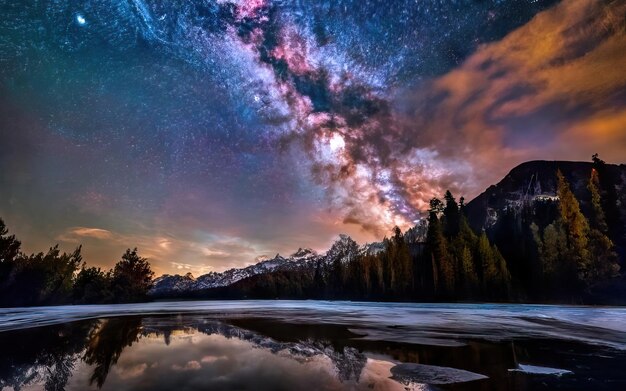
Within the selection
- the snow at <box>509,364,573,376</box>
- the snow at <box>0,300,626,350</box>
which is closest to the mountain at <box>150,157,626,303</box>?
the snow at <box>0,300,626,350</box>

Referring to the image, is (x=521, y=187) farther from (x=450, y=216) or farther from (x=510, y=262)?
(x=510, y=262)

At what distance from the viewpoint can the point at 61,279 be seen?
56.2 metres

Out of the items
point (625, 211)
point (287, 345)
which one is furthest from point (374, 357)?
point (625, 211)

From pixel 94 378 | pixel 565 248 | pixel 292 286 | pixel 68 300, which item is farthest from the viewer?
pixel 292 286

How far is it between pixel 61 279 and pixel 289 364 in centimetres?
6875

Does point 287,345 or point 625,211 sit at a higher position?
point 625,211

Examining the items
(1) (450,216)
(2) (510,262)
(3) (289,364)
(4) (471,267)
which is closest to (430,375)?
(3) (289,364)

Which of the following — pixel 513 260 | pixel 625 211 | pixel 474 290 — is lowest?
pixel 474 290

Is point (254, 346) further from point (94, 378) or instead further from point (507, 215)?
point (507, 215)

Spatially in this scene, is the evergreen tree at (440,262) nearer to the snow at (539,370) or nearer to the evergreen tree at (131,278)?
the evergreen tree at (131,278)

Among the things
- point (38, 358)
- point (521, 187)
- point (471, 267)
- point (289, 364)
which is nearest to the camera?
point (289, 364)

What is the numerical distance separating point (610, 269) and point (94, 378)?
246 ft

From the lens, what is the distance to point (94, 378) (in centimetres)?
468

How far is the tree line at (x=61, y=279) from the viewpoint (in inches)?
1730
